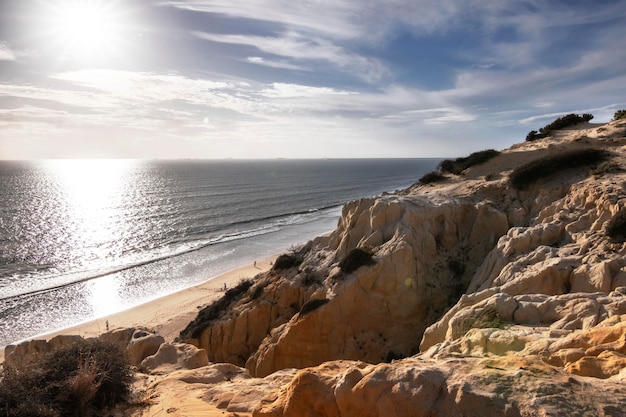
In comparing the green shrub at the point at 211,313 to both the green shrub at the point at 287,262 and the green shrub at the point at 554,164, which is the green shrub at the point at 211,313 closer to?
the green shrub at the point at 287,262

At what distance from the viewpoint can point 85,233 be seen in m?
58.2

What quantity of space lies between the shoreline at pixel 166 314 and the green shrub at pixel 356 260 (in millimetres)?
14091

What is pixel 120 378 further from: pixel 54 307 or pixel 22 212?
pixel 22 212

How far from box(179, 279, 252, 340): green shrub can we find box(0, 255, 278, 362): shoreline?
17.7 ft

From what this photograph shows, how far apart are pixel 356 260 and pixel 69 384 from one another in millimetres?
11346

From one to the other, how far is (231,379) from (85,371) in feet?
11.3

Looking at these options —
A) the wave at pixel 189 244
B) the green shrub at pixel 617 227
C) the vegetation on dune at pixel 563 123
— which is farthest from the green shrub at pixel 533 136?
the wave at pixel 189 244

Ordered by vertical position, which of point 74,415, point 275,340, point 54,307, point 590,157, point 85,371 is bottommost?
point 54,307

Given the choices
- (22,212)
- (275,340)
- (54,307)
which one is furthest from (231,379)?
(22,212)

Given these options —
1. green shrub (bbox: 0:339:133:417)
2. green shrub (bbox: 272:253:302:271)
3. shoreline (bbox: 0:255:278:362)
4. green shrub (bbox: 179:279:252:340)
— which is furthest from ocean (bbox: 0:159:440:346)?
green shrub (bbox: 0:339:133:417)

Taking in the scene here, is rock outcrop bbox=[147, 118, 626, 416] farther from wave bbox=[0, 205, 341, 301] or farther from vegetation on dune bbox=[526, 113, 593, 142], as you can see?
wave bbox=[0, 205, 341, 301]

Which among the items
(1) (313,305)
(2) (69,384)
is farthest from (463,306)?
(2) (69,384)

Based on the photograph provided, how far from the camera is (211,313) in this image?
20.3 meters

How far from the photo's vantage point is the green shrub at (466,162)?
24453mm
